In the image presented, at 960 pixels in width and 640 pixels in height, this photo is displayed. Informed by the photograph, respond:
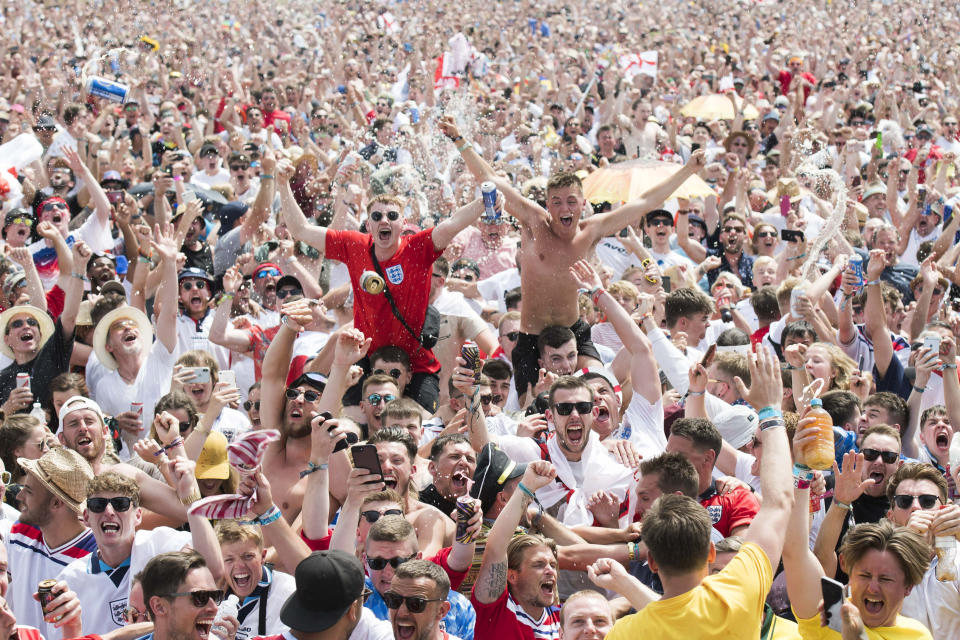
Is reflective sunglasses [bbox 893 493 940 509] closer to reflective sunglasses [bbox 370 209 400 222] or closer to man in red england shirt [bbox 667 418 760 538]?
man in red england shirt [bbox 667 418 760 538]

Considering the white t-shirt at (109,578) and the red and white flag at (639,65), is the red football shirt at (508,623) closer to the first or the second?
the white t-shirt at (109,578)

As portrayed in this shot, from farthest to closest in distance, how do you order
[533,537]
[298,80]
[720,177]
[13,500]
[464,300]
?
[298,80] < [720,177] < [464,300] < [13,500] < [533,537]

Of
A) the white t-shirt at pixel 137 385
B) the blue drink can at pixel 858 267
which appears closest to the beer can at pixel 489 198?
the white t-shirt at pixel 137 385

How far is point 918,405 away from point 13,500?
4849 mm

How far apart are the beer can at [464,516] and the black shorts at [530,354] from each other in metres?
2.91

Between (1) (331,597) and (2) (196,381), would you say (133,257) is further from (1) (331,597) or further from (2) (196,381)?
(1) (331,597)

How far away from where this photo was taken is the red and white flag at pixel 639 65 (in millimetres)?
17203

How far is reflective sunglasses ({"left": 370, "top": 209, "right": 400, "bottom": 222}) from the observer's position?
720 cm

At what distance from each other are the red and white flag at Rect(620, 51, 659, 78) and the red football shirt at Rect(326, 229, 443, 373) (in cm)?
1068

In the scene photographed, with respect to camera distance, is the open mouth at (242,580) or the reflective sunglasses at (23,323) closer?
the open mouth at (242,580)

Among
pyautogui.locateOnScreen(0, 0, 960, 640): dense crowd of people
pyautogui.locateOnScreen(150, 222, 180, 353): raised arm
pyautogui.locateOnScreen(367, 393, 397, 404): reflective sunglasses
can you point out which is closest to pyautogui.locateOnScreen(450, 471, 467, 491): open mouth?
pyautogui.locateOnScreen(0, 0, 960, 640): dense crowd of people

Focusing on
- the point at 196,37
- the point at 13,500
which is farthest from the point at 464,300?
the point at 196,37

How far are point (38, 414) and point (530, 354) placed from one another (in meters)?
3.01

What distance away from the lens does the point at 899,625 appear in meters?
3.69
